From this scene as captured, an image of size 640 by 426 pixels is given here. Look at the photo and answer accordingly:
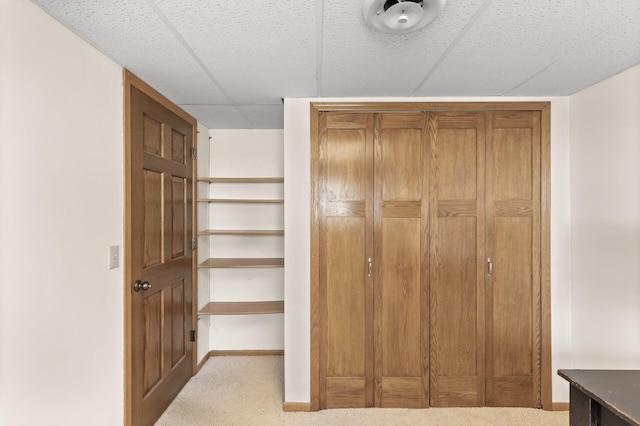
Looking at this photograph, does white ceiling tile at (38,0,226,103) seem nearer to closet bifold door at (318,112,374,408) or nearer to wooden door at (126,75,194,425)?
wooden door at (126,75,194,425)

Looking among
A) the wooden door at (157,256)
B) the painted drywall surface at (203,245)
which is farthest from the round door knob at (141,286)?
the painted drywall surface at (203,245)

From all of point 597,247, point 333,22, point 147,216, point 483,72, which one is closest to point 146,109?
point 147,216

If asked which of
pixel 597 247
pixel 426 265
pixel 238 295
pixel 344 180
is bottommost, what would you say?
pixel 238 295

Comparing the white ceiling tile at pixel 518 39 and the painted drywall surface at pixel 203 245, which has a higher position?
the white ceiling tile at pixel 518 39

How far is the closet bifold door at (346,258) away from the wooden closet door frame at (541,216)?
43mm

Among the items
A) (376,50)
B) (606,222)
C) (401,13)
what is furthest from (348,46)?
(606,222)

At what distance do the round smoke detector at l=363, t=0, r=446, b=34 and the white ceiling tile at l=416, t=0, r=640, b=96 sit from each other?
252 mm

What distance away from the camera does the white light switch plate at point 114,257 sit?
1791 mm

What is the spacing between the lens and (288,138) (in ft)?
7.98

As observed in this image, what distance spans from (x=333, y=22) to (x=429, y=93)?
3.80 feet

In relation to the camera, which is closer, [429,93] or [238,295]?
[429,93]

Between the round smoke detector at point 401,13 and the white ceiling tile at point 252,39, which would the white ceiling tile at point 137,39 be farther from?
the round smoke detector at point 401,13

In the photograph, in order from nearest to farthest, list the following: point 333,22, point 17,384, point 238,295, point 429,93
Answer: point 17,384 → point 333,22 → point 429,93 → point 238,295

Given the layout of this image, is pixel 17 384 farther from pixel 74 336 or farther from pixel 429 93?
pixel 429 93
